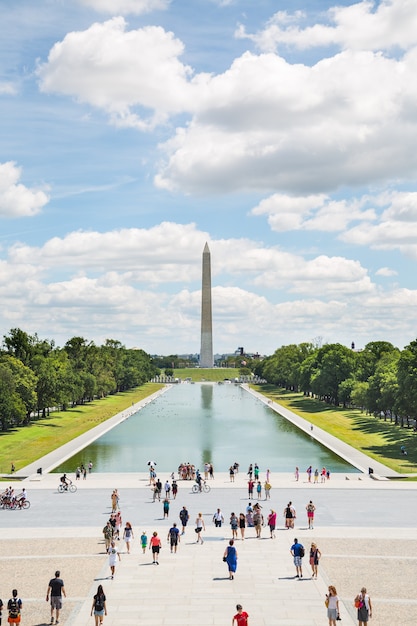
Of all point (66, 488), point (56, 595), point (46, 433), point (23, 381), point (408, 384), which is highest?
point (408, 384)

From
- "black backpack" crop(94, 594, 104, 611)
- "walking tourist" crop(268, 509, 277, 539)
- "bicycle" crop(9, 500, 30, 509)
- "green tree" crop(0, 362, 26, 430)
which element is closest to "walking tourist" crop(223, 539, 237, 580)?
"black backpack" crop(94, 594, 104, 611)

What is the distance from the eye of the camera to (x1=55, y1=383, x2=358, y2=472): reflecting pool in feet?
177

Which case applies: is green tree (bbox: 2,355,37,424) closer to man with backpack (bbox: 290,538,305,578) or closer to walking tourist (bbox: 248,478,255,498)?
walking tourist (bbox: 248,478,255,498)

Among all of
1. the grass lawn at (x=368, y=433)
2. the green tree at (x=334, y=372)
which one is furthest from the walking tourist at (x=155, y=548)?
the green tree at (x=334, y=372)

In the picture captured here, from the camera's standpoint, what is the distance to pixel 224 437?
71625mm

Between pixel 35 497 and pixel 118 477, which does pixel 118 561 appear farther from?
pixel 118 477

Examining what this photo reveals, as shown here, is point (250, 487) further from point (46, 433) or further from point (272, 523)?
point (46, 433)

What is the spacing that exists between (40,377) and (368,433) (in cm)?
4033

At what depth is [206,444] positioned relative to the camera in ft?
217

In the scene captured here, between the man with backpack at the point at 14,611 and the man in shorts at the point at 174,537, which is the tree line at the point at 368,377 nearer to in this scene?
the man in shorts at the point at 174,537

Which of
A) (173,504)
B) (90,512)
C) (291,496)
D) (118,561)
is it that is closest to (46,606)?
(118,561)

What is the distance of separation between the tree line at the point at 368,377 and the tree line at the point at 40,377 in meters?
37.5

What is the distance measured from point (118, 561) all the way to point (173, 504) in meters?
11.7

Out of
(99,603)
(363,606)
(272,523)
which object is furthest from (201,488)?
(363,606)
